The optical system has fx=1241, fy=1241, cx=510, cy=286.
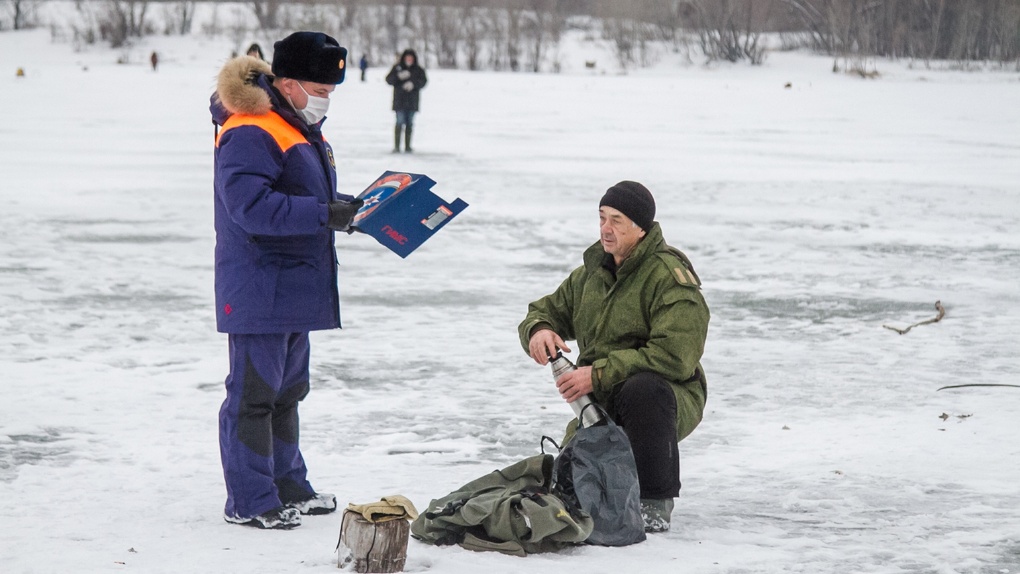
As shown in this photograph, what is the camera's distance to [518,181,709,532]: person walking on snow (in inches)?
146

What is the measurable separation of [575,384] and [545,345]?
0.21 metres

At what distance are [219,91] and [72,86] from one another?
3439 cm

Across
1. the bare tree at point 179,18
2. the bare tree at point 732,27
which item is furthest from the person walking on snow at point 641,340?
the bare tree at point 179,18

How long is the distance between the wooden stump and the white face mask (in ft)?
3.87

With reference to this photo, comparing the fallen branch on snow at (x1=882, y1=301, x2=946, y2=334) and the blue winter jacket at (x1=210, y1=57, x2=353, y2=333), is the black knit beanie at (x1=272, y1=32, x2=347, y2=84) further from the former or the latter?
the fallen branch on snow at (x1=882, y1=301, x2=946, y2=334)

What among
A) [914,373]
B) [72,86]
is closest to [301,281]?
[914,373]

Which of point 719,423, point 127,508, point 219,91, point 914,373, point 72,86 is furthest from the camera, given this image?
point 72,86

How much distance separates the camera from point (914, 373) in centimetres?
614

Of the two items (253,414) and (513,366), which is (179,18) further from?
(253,414)

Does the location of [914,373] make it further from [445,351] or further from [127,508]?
[127,508]

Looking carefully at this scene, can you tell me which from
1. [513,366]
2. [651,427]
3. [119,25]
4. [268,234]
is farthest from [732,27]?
[268,234]

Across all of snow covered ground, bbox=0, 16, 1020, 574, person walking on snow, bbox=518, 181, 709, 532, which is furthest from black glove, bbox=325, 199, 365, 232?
snow covered ground, bbox=0, 16, 1020, 574

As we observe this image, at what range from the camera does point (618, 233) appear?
3.83 metres

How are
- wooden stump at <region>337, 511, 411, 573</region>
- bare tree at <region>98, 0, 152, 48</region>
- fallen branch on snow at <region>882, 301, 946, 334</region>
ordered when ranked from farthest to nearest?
bare tree at <region>98, 0, 152, 48</region> < fallen branch on snow at <region>882, 301, 946, 334</region> < wooden stump at <region>337, 511, 411, 573</region>
